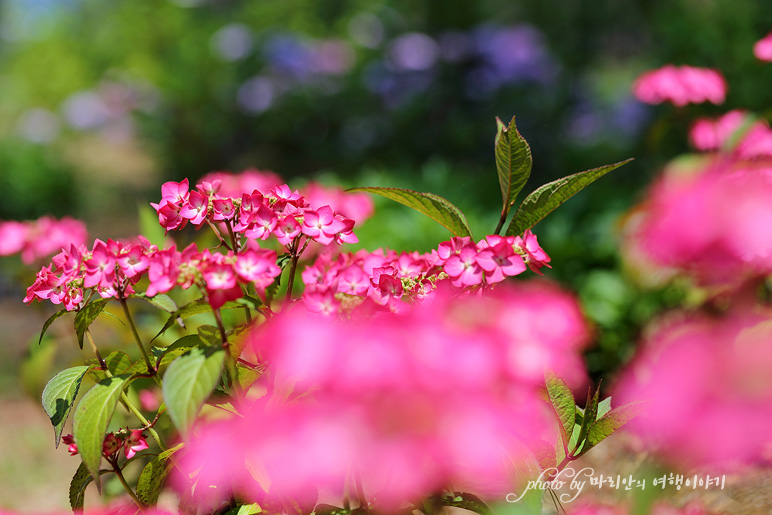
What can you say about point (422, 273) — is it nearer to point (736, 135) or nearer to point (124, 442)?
point (124, 442)

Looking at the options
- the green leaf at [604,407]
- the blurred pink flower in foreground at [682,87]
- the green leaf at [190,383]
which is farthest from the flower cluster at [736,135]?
the green leaf at [190,383]

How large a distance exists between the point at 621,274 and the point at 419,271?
80.3 inches

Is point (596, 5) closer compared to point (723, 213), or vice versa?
point (723, 213)

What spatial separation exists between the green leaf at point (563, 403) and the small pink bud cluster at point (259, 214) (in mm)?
361

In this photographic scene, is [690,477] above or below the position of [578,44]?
above

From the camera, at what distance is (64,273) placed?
0.91m

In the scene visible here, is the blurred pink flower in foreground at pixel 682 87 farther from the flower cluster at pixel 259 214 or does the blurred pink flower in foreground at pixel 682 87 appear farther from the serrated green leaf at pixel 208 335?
the serrated green leaf at pixel 208 335

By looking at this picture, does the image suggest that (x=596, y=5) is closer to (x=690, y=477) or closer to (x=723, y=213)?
(x=690, y=477)

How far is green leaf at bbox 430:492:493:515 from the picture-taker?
94 cm

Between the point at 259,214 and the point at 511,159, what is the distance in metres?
0.38

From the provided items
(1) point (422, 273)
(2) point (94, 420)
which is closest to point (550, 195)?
(1) point (422, 273)

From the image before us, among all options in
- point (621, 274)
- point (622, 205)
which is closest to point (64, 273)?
point (621, 274)

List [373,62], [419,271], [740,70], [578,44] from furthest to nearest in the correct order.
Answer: [578,44], [373,62], [740,70], [419,271]

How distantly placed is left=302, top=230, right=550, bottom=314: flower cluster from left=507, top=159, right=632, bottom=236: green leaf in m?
0.06
